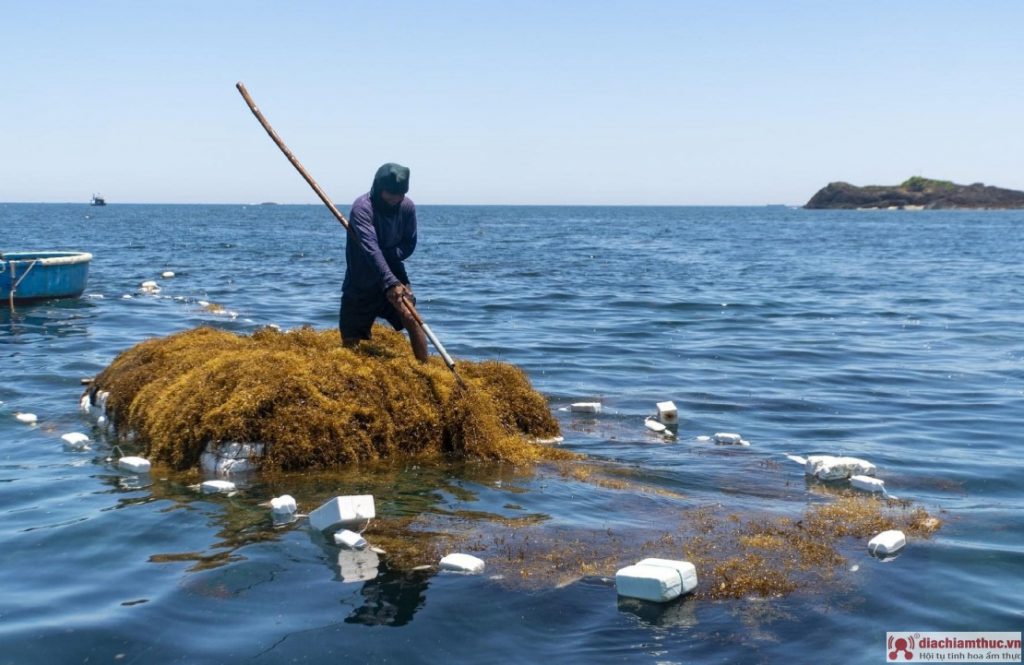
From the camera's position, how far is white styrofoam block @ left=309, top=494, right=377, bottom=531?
6.75 metres

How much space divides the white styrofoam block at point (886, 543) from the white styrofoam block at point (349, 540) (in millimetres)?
3469

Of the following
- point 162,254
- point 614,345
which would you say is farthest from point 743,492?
point 162,254

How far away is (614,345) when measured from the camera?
A: 60.1 ft

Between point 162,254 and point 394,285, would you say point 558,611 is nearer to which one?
point 394,285

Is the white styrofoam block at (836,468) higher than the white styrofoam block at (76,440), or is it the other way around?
the white styrofoam block at (836,468)

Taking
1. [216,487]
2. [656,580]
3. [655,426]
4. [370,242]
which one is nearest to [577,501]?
[656,580]

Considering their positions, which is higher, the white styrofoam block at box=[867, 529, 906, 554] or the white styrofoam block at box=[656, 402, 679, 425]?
the white styrofoam block at box=[867, 529, 906, 554]

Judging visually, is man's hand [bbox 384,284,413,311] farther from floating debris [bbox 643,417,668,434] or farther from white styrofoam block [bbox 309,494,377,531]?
floating debris [bbox 643,417,668,434]

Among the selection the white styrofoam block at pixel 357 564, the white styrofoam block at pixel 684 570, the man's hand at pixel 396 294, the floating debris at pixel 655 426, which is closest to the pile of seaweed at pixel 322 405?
the man's hand at pixel 396 294

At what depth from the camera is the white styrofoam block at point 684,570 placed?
5.80 meters

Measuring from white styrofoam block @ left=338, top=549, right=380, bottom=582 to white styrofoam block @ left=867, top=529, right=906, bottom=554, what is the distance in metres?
3.36

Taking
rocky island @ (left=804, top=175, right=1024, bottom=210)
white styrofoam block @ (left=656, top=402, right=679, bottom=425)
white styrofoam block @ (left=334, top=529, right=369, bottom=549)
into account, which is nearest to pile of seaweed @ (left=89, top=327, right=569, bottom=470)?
white styrofoam block @ (left=656, top=402, right=679, bottom=425)

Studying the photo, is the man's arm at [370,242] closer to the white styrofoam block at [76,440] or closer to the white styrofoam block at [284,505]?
the white styrofoam block at [284,505]

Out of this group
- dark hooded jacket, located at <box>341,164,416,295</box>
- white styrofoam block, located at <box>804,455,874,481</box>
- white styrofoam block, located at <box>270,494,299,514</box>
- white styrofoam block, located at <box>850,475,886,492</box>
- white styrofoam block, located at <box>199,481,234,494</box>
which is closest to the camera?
white styrofoam block, located at <box>270,494,299,514</box>
